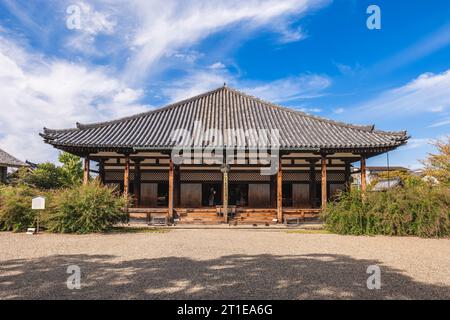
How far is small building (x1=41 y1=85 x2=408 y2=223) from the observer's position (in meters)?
13.7

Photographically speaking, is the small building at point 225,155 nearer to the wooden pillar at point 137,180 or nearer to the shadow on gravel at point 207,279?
the wooden pillar at point 137,180

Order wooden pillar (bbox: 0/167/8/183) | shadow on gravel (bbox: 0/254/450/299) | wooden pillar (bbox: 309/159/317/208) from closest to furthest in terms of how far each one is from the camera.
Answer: shadow on gravel (bbox: 0/254/450/299) → wooden pillar (bbox: 309/159/317/208) → wooden pillar (bbox: 0/167/8/183)

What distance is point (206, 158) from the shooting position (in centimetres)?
1584

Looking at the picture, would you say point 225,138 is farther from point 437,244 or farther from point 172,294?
point 172,294

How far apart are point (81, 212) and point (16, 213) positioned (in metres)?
2.59

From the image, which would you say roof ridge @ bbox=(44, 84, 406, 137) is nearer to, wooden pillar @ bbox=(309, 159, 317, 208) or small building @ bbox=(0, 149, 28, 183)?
wooden pillar @ bbox=(309, 159, 317, 208)

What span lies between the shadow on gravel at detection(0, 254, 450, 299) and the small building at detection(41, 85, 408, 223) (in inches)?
285

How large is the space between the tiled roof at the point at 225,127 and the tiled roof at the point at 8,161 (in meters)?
16.4

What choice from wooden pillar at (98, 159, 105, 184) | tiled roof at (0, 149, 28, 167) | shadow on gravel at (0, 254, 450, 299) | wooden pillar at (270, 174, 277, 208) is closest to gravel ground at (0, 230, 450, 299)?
shadow on gravel at (0, 254, 450, 299)

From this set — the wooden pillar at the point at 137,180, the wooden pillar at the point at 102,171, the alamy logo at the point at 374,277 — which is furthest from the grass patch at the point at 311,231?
the wooden pillar at the point at 102,171

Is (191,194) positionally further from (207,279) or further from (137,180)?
(207,279)

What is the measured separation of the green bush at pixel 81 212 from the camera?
422 inches

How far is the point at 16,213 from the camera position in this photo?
36.5ft
